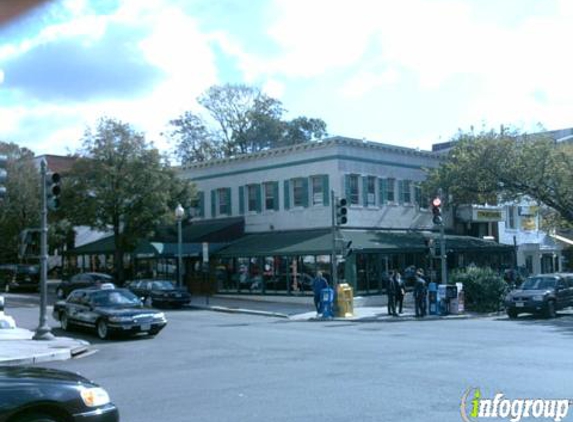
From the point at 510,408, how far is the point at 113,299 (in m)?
14.5

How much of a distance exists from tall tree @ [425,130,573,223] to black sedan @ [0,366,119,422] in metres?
29.7

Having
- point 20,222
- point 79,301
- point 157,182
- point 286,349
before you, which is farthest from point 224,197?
point 286,349

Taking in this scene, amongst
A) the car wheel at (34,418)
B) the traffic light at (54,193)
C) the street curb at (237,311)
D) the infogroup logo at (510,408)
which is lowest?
the street curb at (237,311)

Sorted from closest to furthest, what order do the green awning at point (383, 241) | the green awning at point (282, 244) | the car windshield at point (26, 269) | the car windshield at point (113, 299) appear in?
the car windshield at point (113, 299)
the green awning at point (282, 244)
the green awning at point (383, 241)
the car windshield at point (26, 269)

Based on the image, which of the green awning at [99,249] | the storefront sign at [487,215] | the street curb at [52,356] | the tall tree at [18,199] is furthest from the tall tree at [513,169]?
the tall tree at [18,199]

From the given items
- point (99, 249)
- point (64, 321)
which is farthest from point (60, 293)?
point (64, 321)

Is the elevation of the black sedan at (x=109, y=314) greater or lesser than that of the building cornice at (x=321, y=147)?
lesser

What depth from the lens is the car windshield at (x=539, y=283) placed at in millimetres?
25438

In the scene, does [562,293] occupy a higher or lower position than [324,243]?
lower

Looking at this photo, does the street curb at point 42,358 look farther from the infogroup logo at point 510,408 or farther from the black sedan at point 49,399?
the infogroup logo at point 510,408

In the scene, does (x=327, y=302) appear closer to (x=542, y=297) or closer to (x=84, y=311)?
(x=542, y=297)

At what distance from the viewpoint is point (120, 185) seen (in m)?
36.1

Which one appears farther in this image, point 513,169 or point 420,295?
point 513,169

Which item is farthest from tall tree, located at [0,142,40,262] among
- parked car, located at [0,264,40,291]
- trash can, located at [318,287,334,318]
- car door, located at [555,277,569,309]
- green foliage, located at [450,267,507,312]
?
car door, located at [555,277,569,309]
